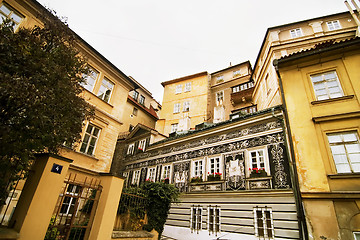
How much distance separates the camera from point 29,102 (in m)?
4.12

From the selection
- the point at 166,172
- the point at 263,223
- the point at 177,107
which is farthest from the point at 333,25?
the point at 166,172

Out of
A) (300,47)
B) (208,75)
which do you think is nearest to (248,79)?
(208,75)

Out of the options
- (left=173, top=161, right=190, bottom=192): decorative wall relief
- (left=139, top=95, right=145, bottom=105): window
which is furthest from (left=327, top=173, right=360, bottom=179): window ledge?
(left=139, top=95, right=145, bottom=105): window

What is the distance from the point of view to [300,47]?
18.0 m

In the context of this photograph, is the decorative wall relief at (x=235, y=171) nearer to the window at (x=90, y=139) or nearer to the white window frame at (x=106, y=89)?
the window at (x=90, y=139)

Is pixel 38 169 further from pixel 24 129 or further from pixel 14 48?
pixel 14 48

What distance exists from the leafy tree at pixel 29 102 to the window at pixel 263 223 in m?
10.3

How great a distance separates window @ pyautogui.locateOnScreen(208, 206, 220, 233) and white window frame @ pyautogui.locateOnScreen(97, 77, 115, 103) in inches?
430

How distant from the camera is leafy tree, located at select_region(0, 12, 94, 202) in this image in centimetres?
403

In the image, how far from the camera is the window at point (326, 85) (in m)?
10.8

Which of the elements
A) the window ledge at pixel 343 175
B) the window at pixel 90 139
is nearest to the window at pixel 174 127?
the window at pixel 90 139

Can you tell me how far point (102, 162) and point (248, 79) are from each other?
831 inches

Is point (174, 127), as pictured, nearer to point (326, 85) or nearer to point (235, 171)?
point (235, 171)

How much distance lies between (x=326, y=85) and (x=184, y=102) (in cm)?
1887
